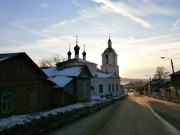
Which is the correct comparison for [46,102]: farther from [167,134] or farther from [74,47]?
[74,47]

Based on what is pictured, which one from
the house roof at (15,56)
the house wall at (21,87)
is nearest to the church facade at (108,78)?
the house wall at (21,87)

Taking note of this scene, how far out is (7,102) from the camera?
86.0ft

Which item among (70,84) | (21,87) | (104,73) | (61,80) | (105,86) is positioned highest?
(104,73)

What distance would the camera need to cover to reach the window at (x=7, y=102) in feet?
83.8

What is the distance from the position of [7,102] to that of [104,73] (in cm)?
5967

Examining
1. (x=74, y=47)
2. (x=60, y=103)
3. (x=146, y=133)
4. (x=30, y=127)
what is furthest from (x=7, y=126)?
(x=74, y=47)

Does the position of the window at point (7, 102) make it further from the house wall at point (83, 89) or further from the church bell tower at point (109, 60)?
the church bell tower at point (109, 60)

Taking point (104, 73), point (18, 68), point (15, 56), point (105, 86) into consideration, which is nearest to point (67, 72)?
point (18, 68)

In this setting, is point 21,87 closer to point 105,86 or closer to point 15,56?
point 15,56

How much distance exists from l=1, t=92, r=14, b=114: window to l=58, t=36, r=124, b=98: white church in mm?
42936

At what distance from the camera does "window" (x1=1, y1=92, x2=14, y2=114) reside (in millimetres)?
25553

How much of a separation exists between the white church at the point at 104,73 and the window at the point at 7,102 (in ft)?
141

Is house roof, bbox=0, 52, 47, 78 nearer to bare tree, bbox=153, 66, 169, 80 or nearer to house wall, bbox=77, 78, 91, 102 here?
house wall, bbox=77, 78, 91, 102

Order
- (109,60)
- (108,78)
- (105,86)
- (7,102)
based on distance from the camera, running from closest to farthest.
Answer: (7,102), (105,86), (108,78), (109,60)
